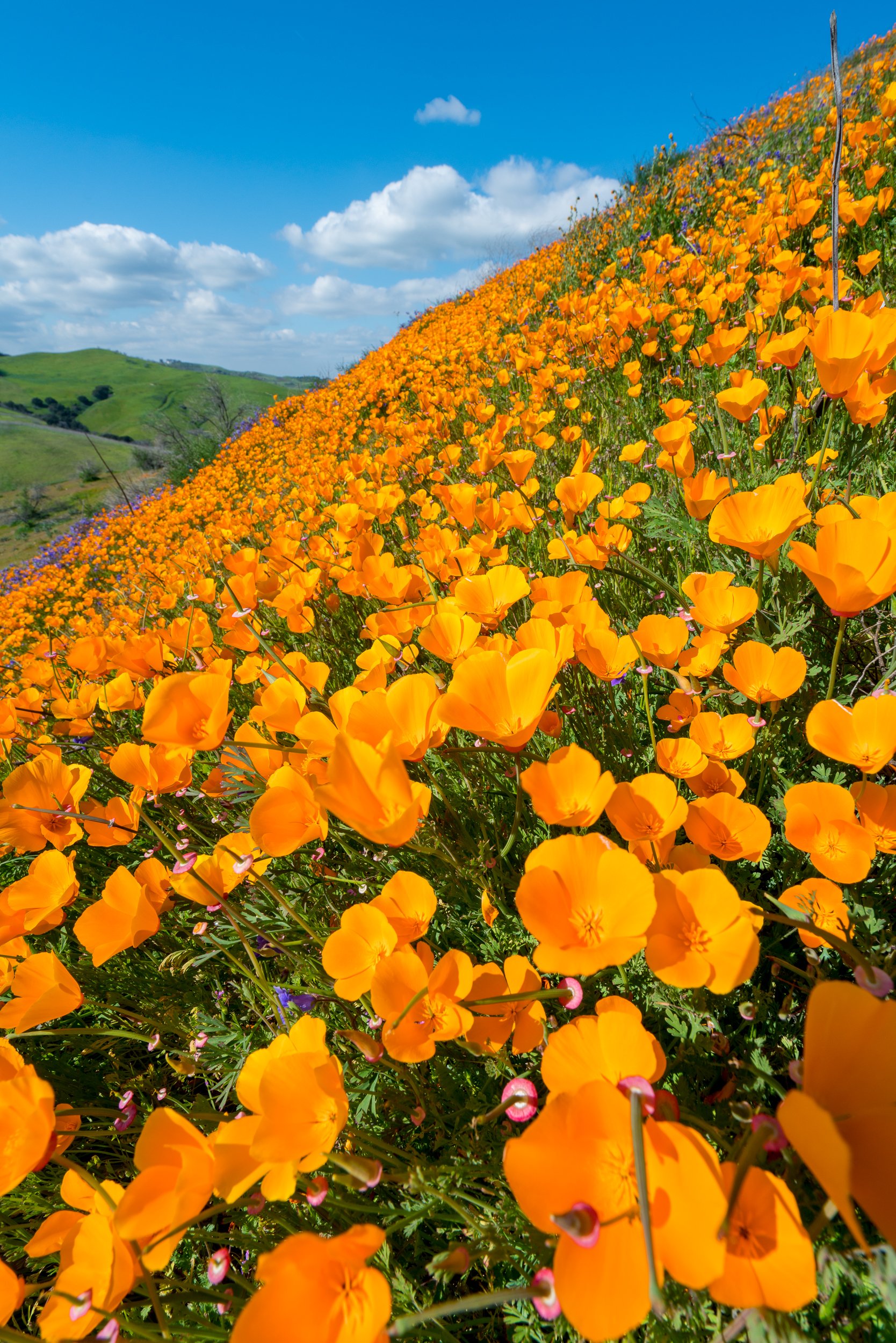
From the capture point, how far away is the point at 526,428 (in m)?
3.68

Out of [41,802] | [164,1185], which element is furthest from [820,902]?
[41,802]

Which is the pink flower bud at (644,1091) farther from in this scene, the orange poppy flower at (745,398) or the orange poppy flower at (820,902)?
the orange poppy flower at (745,398)

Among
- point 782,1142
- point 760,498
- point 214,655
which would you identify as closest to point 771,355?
point 760,498

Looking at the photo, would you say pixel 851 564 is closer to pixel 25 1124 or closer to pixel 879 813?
pixel 879 813

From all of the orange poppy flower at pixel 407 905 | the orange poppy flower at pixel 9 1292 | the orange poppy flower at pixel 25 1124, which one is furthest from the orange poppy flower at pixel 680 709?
the orange poppy flower at pixel 9 1292

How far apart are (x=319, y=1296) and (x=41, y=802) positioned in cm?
140

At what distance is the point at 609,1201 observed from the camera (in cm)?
66

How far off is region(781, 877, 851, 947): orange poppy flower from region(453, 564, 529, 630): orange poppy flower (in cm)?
89

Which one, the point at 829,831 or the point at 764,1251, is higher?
the point at 829,831

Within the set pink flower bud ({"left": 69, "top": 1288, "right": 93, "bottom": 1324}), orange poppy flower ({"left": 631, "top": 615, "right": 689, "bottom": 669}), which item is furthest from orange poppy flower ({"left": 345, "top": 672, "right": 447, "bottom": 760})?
pink flower bud ({"left": 69, "top": 1288, "right": 93, "bottom": 1324})

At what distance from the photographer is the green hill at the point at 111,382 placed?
194 ft

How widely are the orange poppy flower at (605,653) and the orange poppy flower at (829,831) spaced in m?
0.50

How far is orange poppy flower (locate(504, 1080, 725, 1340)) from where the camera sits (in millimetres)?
553

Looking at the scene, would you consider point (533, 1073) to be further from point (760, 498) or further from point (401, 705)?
point (760, 498)
